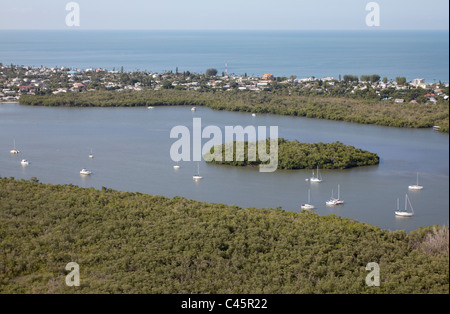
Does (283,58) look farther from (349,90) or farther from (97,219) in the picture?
(97,219)

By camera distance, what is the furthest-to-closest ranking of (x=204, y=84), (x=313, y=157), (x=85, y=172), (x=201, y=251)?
1. (x=204, y=84)
2. (x=313, y=157)
3. (x=85, y=172)
4. (x=201, y=251)

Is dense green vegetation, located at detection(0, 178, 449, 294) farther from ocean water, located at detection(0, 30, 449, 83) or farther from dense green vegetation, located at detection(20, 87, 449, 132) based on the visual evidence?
ocean water, located at detection(0, 30, 449, 83)

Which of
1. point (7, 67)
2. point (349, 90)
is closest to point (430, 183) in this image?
point (349, 90)

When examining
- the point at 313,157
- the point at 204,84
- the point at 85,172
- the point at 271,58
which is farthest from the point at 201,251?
the point at 271,58

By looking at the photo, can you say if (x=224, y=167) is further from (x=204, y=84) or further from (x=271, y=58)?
(x=271, y=58)

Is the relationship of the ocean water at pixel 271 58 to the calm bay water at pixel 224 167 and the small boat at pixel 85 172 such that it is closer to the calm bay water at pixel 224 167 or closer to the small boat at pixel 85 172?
the calm bay water at pixel 224 167

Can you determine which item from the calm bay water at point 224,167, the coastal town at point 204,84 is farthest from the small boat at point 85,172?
the coastal town at point 204,84
